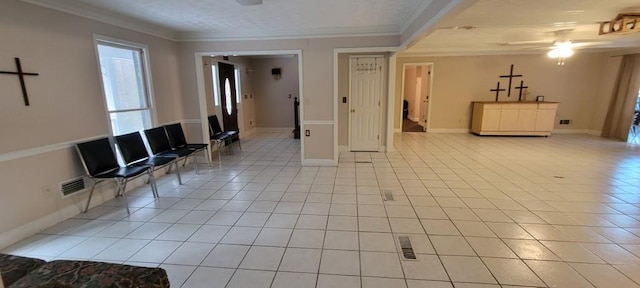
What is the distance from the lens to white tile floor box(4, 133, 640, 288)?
6.81 feet

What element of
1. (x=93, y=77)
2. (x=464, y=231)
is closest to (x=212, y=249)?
(x=464, y=231)

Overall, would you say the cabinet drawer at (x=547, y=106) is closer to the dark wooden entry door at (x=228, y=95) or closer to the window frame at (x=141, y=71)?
the dark wooden entry door at (x=228, y=95)

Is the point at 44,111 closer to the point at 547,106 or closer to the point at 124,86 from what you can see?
the point at 124,86

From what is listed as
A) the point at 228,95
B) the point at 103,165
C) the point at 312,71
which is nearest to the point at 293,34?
the point at 312,71

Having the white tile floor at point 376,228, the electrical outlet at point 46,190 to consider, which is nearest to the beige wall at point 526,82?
the white tile floor at point 376,228

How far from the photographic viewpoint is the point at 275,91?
870cm

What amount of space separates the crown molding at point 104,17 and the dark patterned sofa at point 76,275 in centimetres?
250

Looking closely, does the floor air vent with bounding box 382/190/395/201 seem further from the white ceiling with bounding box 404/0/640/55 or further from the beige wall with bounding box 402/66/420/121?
the beige wall with bounding box 402/66/420/121

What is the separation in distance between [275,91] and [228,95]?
2.00m

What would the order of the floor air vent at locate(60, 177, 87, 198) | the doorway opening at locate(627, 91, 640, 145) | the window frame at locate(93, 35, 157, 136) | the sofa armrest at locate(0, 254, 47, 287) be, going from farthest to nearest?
the doorway opening at locate(627, 91, 640, 145)
the window frame at locate(93, 35, 157, 136)
the floor air vent at locate(60, 177, 87, 198)
the sofa armrest at locate(0, 254, 47, 287)

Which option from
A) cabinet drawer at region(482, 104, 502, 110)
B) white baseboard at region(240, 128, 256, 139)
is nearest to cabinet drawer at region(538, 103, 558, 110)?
cabinet drawer at region(482, 104, 502, 110)

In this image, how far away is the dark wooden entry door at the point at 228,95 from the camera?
6.62m

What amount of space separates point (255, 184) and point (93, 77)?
2.30m

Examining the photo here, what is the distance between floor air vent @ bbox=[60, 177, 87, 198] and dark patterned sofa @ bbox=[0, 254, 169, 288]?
160 centimetres
